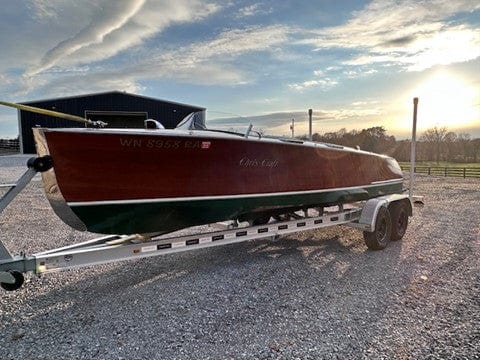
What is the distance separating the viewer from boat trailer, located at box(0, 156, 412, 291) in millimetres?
3230

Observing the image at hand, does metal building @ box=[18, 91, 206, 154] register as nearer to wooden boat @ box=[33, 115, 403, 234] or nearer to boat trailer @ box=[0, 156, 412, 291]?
boat trailer @ box=[0, 156, 412, 291]

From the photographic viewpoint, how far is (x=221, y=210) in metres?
4.35

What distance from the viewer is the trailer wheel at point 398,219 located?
6227 mm

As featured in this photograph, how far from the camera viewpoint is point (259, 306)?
369 cm

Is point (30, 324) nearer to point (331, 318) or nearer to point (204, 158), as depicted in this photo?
point (204, 158)

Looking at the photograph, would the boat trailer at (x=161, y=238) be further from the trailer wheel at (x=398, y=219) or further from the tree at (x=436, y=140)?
the tree at (x=436, y=140)

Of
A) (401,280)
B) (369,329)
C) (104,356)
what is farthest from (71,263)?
(401,280)

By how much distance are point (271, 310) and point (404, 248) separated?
3333mm

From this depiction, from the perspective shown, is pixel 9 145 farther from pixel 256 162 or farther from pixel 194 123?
pixel 256 162

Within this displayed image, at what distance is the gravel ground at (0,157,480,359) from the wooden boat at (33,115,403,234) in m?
0.81

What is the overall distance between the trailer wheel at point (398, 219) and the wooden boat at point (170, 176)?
1.80m

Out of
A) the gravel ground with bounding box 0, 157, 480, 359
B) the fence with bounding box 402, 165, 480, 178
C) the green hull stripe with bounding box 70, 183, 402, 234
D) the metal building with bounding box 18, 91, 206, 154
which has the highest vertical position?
the metal building with bounding box 18, 91, 206, 154

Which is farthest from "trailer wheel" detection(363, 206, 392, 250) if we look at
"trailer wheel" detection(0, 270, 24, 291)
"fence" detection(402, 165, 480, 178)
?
"fence" detection(402, 165, 480, 178)

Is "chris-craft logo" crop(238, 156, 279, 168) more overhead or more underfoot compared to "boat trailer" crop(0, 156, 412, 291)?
more overhead
